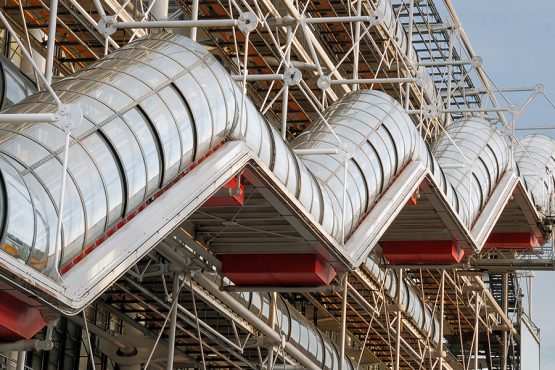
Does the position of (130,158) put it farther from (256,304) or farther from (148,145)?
(256,304)

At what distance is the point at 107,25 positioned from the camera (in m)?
17.9

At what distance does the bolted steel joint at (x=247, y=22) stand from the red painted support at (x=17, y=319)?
17.4 ft

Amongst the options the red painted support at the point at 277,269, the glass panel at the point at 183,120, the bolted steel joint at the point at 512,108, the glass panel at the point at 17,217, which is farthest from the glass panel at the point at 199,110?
the bolted steel joint at the point at 512,108

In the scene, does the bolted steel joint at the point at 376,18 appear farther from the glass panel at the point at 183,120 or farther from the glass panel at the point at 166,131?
the glass panel at the point at 166,131

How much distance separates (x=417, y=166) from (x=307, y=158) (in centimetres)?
361

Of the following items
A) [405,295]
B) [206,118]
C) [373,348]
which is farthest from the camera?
[373,348]

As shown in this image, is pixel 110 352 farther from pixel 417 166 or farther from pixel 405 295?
pixel 405 295

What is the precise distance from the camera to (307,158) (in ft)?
71.2

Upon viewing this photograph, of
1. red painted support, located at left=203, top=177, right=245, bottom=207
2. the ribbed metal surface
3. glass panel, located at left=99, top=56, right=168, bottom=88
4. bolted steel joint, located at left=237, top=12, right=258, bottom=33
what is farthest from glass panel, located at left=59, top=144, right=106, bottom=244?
the ribbed metal surface

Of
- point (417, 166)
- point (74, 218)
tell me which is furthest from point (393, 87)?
point (74, 218)

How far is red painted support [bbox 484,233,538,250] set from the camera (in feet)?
109

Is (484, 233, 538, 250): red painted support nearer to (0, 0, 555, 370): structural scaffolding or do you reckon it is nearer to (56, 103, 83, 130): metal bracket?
(0, 0, 555, 370): structural scaffolding

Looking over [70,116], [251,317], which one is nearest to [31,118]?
[70,116]

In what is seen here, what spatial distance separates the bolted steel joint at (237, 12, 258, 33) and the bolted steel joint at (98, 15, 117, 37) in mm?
1564
